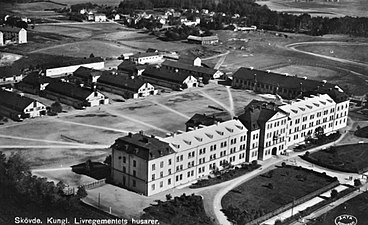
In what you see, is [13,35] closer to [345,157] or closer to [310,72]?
[310,72]

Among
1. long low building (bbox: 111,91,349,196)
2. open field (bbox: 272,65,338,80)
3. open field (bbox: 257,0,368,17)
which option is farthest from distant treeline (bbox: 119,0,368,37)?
long low building (bbox: 111,91,349,196)

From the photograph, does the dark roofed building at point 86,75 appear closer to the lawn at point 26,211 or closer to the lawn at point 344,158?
the lawn at point 344,158

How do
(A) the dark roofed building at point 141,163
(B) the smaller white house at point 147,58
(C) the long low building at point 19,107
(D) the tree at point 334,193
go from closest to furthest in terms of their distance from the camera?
(A) the dark roofed building at point 141,163 → (D) the tree at point 334,193 → (C) the long low building at point 19,107 → (B) the smaller white house at point 147,58

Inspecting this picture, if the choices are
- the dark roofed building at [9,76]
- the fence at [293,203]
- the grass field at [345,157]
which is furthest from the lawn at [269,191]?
the dark roofed building at [9,76]

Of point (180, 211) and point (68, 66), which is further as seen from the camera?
point (68, 66)

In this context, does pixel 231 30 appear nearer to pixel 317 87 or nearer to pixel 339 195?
pixel 317 87

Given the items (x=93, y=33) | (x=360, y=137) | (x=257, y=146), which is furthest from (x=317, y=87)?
(x=93, y=33)

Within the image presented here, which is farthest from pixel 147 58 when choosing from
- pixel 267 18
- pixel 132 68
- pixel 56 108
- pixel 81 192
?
pixel 81 192
